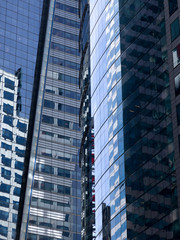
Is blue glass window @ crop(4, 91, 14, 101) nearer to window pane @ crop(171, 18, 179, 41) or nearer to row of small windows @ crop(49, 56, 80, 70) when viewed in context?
row of small windows @ crop(49, 56, 80, 70)

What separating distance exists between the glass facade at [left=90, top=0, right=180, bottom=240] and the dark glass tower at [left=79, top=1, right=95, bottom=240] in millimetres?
6555

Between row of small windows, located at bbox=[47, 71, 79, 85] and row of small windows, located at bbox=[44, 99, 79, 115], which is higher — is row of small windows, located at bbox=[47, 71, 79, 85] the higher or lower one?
the higher one

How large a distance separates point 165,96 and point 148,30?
1222 centimetres

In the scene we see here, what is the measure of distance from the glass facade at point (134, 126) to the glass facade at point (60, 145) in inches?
2194

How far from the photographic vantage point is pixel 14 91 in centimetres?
17212

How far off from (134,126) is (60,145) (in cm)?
8172

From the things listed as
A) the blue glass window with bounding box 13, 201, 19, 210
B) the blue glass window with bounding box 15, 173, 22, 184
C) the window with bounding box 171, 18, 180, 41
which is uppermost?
the blue glass window with bounding box 15, 173, 22, 184

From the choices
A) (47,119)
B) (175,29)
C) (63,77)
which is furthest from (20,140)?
(175,29)

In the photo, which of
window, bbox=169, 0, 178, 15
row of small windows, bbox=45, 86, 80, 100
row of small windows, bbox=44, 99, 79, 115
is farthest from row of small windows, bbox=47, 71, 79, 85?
window, bbox=169, 0, 178, 15

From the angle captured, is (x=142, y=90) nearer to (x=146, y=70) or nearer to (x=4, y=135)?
(x=146, y=70)

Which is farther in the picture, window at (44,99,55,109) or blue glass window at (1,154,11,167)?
window at (44,99,55,109)

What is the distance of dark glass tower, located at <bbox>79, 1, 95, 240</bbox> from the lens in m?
100

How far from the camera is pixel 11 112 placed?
168 meters

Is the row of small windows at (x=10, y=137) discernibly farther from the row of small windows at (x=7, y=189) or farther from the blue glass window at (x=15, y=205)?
the blue glass window at (x=15, y=205)
